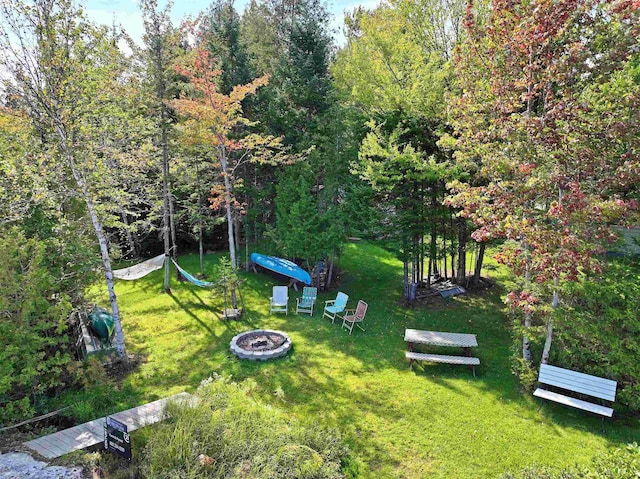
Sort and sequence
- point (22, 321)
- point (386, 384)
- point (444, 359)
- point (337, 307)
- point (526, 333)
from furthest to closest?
1. point (337, 307)
2. point (444, 359)
3. point (386, 384)
4. point (526, 333)
5. point (22, 321)

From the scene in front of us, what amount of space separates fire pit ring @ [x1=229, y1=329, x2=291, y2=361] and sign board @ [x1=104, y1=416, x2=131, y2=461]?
13.5 ft

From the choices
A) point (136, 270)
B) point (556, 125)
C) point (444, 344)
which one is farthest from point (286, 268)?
point (556, 125)

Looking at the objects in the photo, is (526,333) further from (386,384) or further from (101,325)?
(101,325)

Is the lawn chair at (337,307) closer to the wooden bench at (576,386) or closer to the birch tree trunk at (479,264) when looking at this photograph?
the birch tree trunk at (479,264)

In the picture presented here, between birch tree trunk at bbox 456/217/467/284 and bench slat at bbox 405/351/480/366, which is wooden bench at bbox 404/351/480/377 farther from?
birch tree trunk at bbox 456/217/467/284

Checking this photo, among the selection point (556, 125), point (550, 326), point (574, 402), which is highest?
point (556, 125)

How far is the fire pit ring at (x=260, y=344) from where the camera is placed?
9.31 m

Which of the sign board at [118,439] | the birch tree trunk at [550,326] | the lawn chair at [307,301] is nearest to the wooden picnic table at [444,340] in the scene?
the birch tree trunk at [550,326]

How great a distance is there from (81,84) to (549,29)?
844 centimetres

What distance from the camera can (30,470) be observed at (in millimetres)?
5043

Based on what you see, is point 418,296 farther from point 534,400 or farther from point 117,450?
point 117,450

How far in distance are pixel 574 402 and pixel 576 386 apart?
324 mm

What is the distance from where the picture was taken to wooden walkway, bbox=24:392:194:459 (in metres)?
5.64

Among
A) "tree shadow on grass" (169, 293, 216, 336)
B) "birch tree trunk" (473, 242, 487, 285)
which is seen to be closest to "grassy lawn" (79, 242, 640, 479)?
"tree shadow on grass" (169, 293, 216, 336)
